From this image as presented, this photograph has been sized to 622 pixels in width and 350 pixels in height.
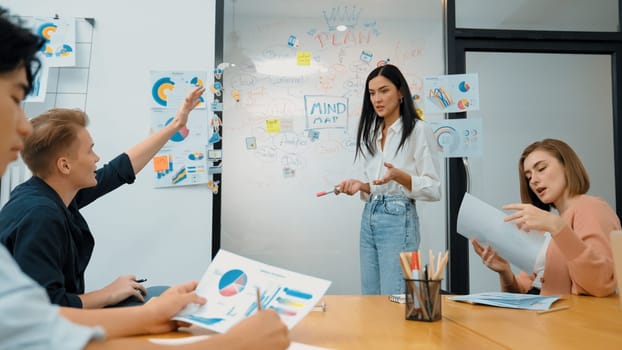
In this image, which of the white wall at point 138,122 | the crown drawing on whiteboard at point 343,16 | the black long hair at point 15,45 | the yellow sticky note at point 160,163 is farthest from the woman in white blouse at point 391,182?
the black long hair at point 15,45

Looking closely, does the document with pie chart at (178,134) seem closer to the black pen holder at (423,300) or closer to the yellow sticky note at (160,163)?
the yellow sticky note at (160,163)

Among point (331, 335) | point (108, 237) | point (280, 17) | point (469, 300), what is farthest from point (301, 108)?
point (331, 335)

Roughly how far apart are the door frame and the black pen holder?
196 cm

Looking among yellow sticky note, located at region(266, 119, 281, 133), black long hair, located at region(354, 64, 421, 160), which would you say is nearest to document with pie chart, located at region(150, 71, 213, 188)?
yellow sticky note, located at region(266, 119, 281, 133)

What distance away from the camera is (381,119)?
2.47 m

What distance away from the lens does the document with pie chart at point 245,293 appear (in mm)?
926

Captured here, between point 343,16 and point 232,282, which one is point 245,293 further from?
point 343,16

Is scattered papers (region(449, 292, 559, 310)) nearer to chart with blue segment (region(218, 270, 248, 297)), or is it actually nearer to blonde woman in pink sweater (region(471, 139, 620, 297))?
blonde woman in pink sweater (region(471, 139, 620, 297))

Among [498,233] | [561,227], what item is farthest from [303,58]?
[561,227]

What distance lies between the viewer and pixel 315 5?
3020 millimetres

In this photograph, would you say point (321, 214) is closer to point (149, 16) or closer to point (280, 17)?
point (280, 17)

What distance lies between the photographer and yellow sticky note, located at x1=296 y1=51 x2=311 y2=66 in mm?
2965

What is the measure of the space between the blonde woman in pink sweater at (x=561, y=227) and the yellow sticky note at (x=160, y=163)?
1.81 m

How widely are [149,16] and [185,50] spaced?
270 mm
